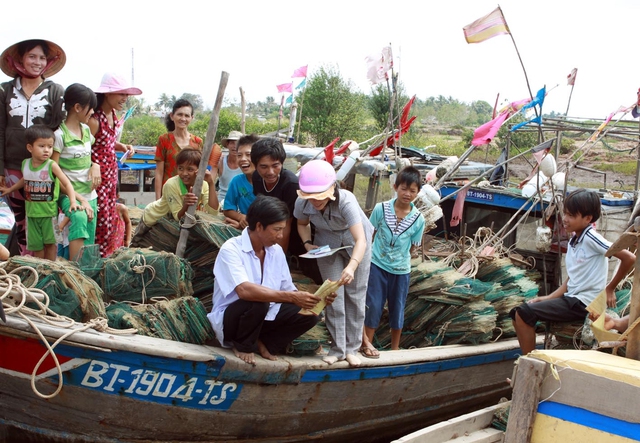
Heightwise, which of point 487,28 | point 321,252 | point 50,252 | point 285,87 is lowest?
point 50,252

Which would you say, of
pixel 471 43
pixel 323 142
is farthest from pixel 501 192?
pixel 323 142

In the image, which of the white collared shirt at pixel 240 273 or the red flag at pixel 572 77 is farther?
the red flag at pixel 572 77

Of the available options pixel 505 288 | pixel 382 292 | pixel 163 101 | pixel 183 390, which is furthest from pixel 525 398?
pixel 163 101

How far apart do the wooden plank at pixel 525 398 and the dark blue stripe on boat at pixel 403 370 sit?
149cm

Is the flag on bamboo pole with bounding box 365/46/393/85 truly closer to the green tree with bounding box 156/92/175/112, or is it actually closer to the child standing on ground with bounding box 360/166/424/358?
the child standing on ground with bounding box 360/166/424/358

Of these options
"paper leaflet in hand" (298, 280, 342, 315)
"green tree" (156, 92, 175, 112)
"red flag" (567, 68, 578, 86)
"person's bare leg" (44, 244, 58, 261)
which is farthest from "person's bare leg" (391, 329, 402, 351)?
"green tree" (156, 92, 175, 112)

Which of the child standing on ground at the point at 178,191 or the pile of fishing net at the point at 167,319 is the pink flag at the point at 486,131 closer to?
the child standing on ground at the point at 178,191

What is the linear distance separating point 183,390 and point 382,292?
67.0 inches

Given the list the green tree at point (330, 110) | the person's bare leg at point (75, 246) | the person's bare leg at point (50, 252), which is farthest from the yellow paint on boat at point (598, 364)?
the green tree at point (330, 110)

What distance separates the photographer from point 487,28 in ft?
21.5

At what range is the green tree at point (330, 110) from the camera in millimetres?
28234

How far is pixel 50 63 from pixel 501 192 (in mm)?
5086

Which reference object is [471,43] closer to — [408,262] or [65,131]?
[408,262]

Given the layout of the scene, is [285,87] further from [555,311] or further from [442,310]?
[555,311]
